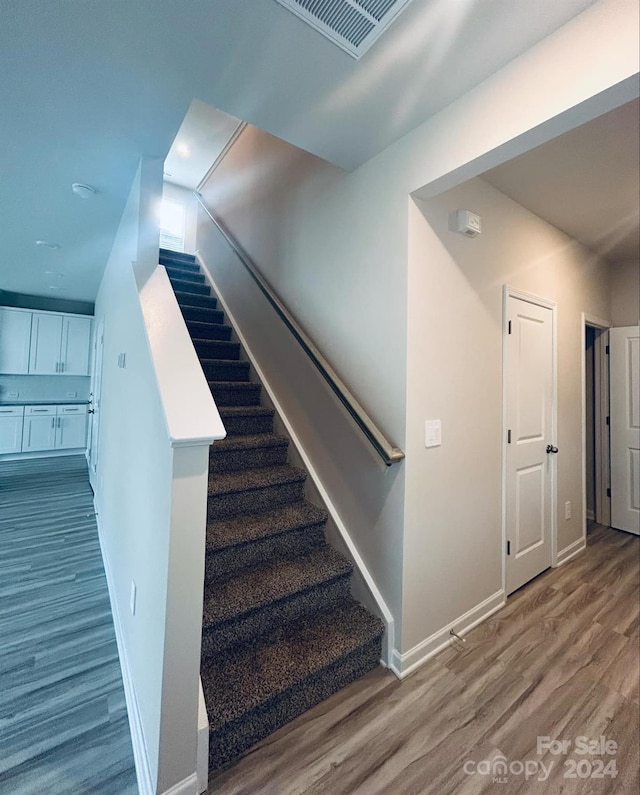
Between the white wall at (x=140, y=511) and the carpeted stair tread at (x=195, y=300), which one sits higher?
the carpeted stair tread at (x=195, y=300)

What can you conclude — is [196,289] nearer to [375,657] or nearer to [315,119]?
[315,119]

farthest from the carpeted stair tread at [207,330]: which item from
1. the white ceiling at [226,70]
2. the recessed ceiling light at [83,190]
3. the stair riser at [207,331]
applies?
the white ceiling at [226,70]

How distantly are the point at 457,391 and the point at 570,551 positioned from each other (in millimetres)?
2083

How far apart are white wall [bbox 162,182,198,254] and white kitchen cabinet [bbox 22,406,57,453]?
355 cm

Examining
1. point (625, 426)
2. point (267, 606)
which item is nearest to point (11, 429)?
point (267, 606)

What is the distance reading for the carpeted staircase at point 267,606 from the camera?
57.5 inches

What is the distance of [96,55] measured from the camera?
1.41m

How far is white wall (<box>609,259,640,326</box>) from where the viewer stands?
3477 mm

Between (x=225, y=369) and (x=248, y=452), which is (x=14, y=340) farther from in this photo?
(x=248, y=452)

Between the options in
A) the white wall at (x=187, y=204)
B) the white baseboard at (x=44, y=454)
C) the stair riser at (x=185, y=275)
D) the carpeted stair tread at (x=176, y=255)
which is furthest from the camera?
the white baseboard at (x=44, y=454)

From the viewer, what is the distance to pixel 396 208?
72.9 inches

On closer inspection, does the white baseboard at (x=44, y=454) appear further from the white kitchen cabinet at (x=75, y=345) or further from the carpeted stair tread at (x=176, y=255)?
the carpeted stair tread at (x=176, y=255)

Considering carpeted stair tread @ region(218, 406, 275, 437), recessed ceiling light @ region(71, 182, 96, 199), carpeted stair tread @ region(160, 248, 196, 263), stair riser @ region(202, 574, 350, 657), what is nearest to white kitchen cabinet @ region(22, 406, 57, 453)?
carpeted stair tread @ region(160, 248, 196, 263)

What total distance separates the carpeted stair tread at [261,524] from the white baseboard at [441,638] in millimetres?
778
